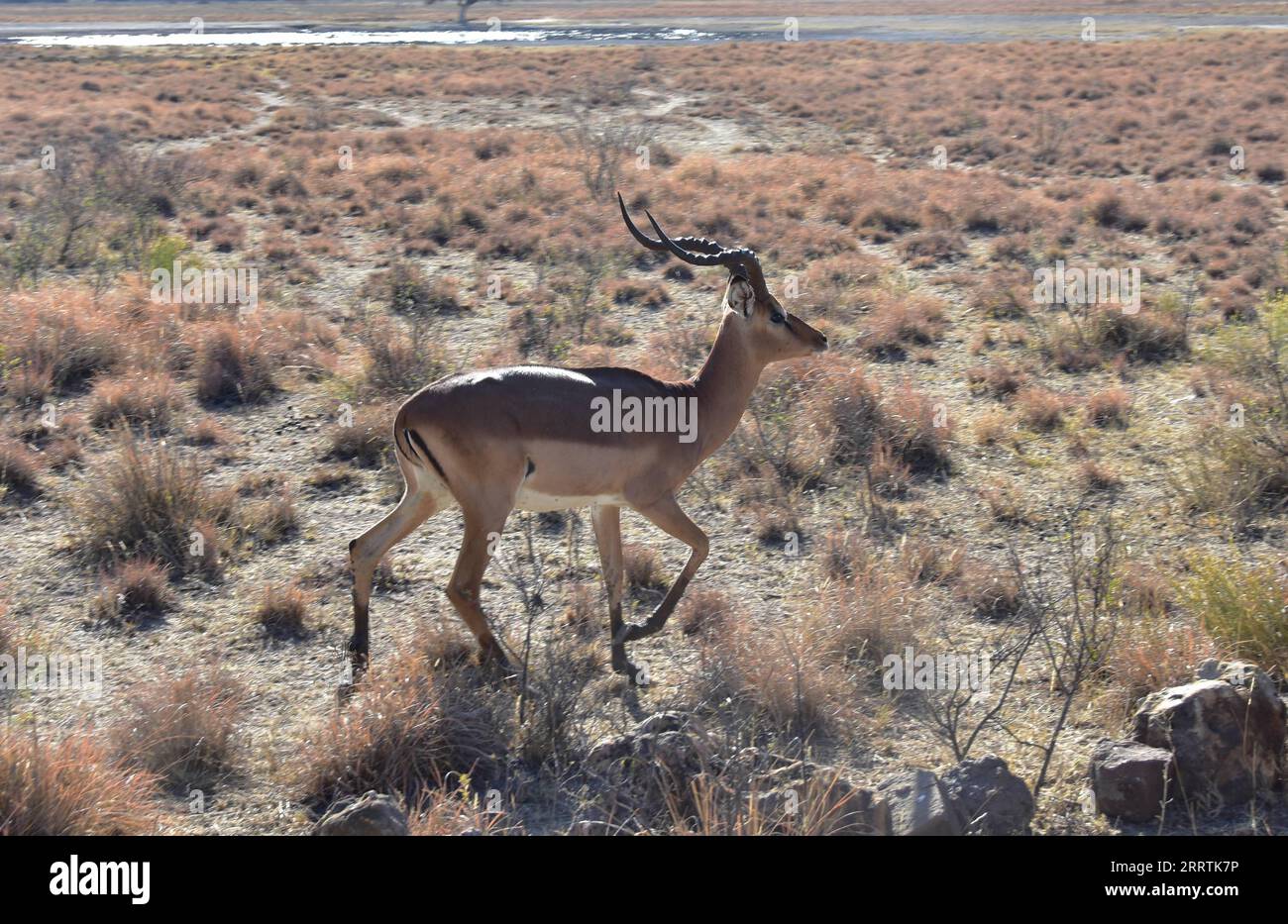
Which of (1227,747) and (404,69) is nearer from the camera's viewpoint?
(1227,747)

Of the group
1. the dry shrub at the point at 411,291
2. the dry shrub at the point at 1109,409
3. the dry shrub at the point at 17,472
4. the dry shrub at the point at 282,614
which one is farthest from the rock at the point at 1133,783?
the dry shrub at the point at 411,291

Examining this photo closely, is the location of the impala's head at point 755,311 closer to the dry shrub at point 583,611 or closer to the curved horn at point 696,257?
the curved horn at point 696,257

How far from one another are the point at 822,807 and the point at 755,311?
12.2 feet

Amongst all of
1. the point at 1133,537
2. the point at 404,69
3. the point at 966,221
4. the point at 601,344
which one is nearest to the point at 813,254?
the point at 966,221

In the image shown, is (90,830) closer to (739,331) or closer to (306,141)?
(739,331)

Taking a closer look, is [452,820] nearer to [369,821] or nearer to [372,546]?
[369,821]

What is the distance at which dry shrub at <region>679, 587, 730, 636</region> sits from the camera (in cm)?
768

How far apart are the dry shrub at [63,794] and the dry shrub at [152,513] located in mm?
2994

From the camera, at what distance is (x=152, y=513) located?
867 cm

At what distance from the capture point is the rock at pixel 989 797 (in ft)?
17.4

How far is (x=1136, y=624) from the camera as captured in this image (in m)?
7.20

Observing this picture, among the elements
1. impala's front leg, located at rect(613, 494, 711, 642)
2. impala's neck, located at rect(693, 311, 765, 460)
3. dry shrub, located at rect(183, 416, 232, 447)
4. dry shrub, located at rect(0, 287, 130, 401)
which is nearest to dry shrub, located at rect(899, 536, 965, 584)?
impala's neck, located at rect(693, 311, 765, 460)

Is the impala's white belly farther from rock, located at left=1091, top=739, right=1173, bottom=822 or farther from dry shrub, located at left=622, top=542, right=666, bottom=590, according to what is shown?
rock, located at left=1091, top=739, right=1173, bottom=822
